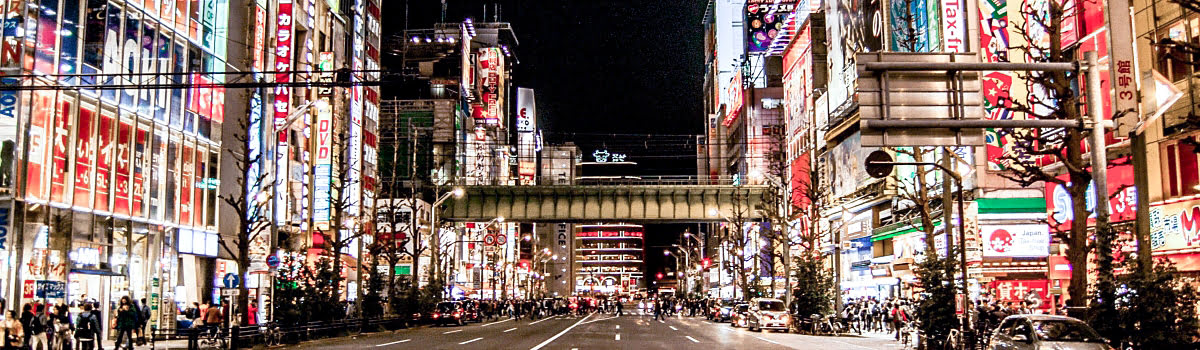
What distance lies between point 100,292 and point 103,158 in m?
4.49

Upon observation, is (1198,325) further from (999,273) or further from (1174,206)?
(999,273)

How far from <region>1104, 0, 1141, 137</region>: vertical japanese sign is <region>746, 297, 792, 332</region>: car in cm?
2789

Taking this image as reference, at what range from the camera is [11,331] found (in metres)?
23.0

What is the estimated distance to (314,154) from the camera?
180 ft

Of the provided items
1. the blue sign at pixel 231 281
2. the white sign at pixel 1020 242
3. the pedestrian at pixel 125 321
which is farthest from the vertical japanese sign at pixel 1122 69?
the pedestrian at pixel 125 321

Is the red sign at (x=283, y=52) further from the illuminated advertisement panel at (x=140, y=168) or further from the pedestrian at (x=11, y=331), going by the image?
the pedestrian at (x=11, y=331)

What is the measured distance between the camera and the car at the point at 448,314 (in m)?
57.1

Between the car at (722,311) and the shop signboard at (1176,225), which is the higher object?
the shop signboard at (1176,225)

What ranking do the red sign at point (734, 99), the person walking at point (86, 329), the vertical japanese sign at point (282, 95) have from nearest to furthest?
the person walking at point (86, 329) → the vertical japanese sign at point (282, 95) → the red sign at point (734, 99)

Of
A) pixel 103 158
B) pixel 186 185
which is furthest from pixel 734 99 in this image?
pixel 103 158

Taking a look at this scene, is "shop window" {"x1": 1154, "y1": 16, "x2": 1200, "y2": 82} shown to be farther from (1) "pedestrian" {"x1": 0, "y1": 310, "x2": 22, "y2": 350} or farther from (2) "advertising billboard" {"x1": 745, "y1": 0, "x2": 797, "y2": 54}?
(2) "advertising billboard" {"x1": 745, "y1": 0, "x2": 797, "y2": 54}

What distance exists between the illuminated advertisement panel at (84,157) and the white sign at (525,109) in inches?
5197

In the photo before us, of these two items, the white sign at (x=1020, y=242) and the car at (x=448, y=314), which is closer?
the white sign at (x=1020, y=242)

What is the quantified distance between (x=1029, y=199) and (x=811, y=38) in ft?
114
